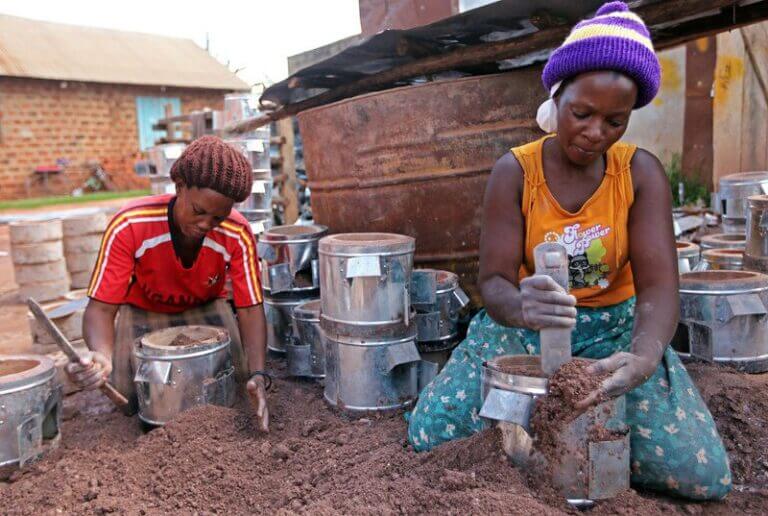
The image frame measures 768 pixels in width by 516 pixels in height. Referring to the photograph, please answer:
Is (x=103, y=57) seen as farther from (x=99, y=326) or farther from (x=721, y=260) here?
(x=721, y=260)

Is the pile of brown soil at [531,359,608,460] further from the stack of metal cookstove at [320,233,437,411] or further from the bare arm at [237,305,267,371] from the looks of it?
the bare arm at [237,305,267,371]

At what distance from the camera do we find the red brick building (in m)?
17.0

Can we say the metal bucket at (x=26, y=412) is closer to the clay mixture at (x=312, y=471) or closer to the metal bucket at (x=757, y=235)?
the clay mixture at (x=312, y=471)

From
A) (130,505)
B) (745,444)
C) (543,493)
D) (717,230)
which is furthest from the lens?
(717,230)

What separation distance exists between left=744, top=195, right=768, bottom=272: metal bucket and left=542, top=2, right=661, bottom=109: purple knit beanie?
5.20 feet

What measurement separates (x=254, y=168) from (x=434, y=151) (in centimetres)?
334

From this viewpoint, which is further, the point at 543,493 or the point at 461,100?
the point at 461,100

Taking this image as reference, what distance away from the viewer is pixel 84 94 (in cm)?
1836

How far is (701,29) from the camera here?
365 cm

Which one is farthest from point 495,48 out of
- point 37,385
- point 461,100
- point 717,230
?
point 717,230

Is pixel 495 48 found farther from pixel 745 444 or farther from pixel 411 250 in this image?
pixel 745 444

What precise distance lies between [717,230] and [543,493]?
5.02 metres

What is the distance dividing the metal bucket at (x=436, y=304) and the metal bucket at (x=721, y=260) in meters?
1.30

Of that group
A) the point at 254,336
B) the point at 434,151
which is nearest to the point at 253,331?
the point at 254,336
